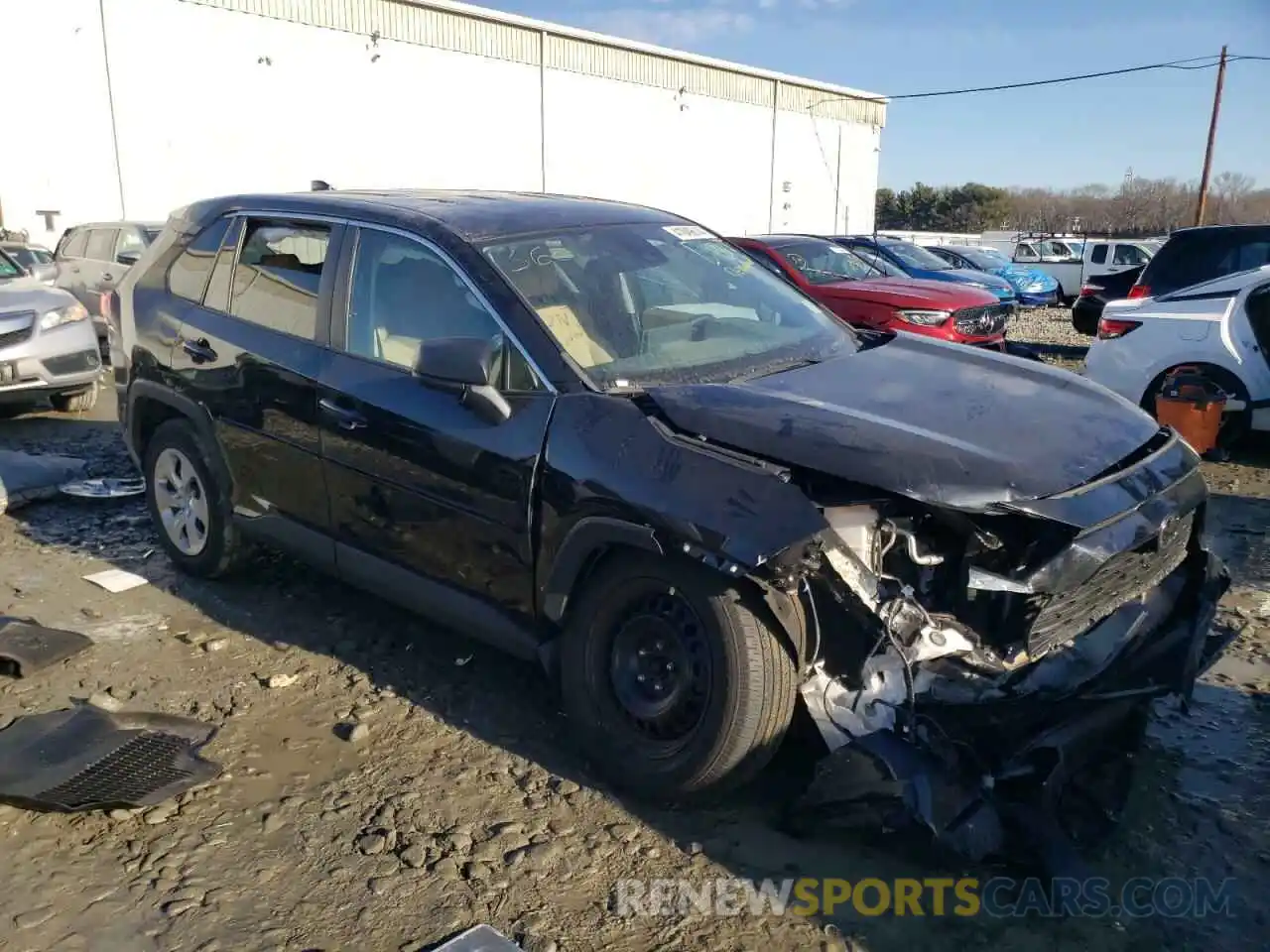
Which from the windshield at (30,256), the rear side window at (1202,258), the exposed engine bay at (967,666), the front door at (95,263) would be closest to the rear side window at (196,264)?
the exposed engine bay at (967,666)

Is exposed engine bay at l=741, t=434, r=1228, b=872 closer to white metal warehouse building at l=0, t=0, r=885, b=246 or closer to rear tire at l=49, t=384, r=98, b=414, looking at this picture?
rear tire at l=49, t=384, r=98, b=414

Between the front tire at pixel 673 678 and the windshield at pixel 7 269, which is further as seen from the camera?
the windshield at pixel 7 269

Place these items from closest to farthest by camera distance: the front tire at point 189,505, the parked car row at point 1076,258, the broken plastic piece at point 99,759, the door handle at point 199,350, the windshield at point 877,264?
the broken plastic piece at point 99,759 < the door handle at point 199,350 < the front tire at point 189,505 < the windshield at point 877,264 < the parked car row at point 1076,258

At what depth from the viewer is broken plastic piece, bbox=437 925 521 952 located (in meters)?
2.57

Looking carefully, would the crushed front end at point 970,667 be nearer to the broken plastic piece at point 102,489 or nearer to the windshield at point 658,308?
the windshield at point 658,308

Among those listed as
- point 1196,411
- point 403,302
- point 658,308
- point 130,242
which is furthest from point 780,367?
point 130,242

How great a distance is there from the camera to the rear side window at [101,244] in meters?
13.1

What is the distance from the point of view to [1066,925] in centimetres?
271

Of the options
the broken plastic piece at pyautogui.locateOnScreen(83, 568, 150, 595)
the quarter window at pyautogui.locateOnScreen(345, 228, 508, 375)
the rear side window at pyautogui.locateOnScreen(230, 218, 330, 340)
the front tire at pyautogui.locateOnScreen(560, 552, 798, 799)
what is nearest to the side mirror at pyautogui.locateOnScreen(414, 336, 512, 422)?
the quarter window at pyautogui.locateOnScreen(345, 228, 508, 375)

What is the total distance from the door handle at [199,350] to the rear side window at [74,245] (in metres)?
10.6

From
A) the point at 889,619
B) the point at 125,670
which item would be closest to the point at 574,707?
the point at 889,619

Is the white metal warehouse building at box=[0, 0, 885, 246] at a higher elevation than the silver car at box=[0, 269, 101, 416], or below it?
higher

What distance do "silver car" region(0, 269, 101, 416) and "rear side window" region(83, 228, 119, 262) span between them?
4578 mm

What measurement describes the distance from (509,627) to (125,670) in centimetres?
184
